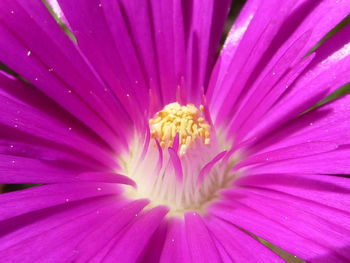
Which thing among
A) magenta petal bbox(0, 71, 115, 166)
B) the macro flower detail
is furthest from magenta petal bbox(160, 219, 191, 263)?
magenta petal bbox(0, 71, 115, 166)

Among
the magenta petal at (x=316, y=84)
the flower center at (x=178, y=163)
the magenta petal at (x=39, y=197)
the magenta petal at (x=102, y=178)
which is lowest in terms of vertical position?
the magenta petal at (x=39, y=197)

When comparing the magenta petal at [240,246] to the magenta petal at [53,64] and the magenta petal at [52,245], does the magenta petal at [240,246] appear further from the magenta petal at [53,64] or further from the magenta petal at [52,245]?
the magenta petal at [53,64]

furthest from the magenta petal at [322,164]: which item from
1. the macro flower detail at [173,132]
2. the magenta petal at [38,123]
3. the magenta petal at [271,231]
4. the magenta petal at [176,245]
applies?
the magenta petal at [38,123]

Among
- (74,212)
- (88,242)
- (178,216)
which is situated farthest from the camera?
(178,216)

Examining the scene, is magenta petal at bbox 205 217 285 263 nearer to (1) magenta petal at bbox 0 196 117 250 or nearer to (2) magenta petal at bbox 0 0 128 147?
(1) magenta petal at bbox 0 196 117 250

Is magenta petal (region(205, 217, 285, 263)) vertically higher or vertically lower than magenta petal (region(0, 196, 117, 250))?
lower

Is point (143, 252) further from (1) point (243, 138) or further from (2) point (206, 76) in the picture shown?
(2) point (206, 76)

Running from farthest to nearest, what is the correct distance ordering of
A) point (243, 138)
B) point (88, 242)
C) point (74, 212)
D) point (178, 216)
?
point (243, 138), point (178, 216), point (74, 212), point (88, 242)

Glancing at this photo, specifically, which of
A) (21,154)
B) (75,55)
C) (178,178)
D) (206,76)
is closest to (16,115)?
(21,154)
